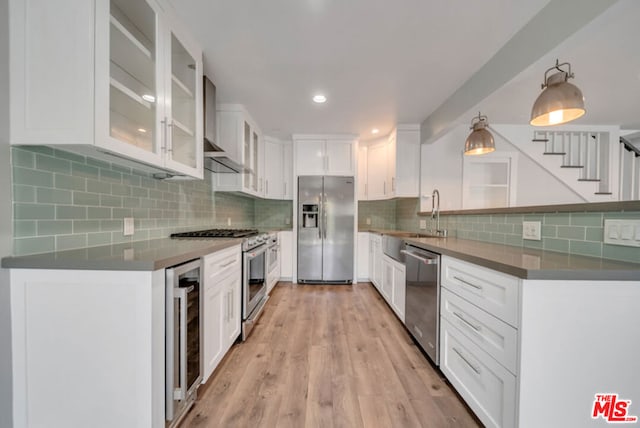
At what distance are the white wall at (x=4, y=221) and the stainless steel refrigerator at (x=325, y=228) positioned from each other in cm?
292

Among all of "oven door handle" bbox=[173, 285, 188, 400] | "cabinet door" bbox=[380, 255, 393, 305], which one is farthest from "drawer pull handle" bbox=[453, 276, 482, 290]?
"oven door handle" bbox=[173, 285, 188, 400]

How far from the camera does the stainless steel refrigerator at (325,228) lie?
3.75 metres

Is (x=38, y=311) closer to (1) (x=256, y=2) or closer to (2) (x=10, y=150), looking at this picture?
(2) (x=10, y=150)

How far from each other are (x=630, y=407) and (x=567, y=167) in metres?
3.33

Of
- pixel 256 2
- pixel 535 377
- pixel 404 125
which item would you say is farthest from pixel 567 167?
pixel 256 2

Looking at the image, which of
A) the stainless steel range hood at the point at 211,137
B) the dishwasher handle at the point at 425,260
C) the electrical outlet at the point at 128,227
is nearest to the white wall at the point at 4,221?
the electrical outlet at the point at 128,227

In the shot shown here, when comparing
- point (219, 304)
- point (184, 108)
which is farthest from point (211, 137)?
point (219, 304)

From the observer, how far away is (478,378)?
1253 millimetres

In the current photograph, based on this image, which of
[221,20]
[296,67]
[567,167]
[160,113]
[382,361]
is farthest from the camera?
[567,167]

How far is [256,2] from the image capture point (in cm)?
141

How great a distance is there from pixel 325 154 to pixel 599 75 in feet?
9.52

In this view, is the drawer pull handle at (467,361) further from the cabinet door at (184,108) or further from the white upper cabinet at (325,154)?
the white upper cabinet at (325,154)

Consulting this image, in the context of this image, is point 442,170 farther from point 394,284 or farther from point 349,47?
point 349,47

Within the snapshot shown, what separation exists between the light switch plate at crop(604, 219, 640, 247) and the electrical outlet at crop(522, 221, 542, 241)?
0.35 meters
